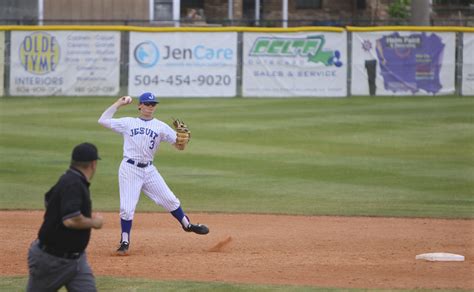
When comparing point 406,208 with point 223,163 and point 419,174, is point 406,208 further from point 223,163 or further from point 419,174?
point 223,163

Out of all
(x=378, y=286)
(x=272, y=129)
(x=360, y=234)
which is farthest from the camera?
(x=272, y=129)

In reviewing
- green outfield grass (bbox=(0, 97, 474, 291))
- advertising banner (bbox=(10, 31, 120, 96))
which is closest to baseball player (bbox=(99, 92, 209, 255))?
green outfield grass (bbox=(0, 97, 474, 291))

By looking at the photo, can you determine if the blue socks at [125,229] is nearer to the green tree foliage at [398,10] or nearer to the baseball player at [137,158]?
the baseball player at [137,158]

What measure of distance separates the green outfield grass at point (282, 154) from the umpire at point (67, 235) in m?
8.09

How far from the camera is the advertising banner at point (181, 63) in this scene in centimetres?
2986

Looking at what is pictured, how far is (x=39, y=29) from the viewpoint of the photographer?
2962 cm

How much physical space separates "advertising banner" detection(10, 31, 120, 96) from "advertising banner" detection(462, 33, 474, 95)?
1127 centimetres

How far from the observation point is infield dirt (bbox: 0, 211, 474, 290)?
400 inches

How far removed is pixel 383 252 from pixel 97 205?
18.6 feet

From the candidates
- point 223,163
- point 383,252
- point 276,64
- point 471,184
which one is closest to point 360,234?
point 383,252

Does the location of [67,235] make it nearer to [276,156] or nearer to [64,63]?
[276,156]

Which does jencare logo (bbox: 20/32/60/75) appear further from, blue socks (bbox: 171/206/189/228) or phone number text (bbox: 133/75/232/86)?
blue socks (bbox: 171/206/189/228)

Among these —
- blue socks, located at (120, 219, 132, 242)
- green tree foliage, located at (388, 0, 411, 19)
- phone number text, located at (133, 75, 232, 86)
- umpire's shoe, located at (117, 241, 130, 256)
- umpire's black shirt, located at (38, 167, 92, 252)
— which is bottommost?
umpire's shoe, located at (117, 241, 130, 256)

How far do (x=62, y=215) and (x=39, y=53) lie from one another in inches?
918
